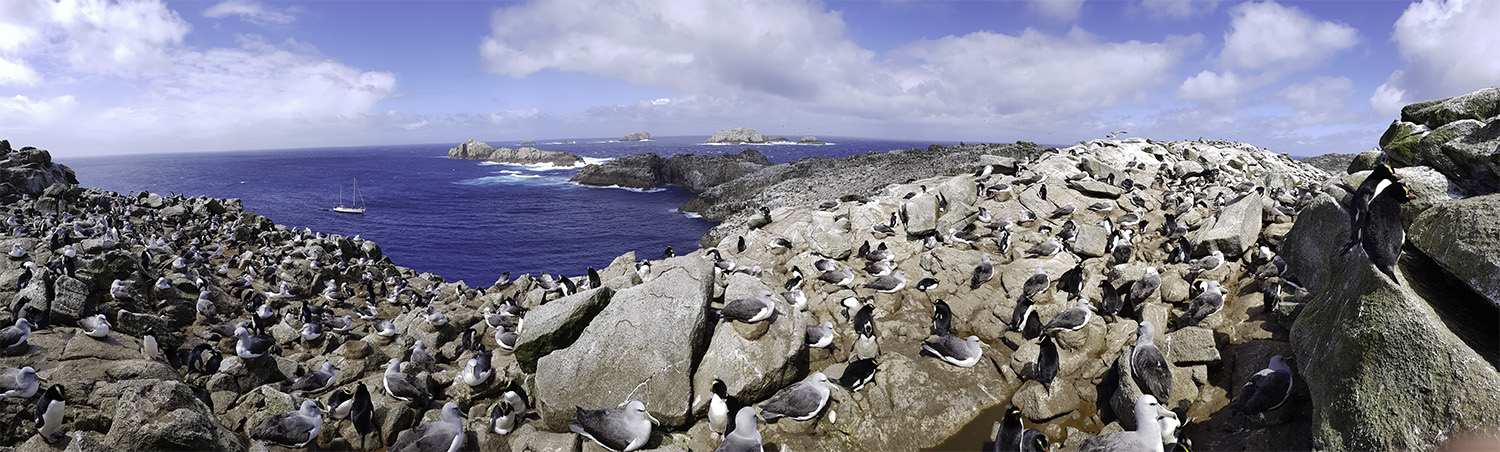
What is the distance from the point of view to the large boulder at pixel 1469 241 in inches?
236

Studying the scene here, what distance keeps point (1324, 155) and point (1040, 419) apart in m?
114

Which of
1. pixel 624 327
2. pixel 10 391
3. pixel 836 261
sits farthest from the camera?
pixel 836 261

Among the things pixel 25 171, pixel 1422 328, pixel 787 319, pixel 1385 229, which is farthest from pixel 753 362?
pixel 25 171

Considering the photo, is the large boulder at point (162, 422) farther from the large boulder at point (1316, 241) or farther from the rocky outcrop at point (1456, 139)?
the rocky outcrop at point (1456, 139)

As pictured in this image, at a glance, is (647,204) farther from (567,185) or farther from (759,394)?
(759,394)

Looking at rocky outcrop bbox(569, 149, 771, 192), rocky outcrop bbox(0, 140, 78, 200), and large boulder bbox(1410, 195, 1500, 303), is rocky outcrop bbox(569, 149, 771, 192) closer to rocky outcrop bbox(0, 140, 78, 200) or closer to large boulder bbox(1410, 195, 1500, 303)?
rocky outcrop bbox(0, 140, 78, 200)

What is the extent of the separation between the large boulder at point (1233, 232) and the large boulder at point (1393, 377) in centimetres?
915

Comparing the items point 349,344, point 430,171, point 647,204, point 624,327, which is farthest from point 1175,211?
point 430,171

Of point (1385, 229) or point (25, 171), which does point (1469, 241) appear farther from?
point (25, 171)

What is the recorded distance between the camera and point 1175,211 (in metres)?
19.7

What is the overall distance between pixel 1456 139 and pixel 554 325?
17120 millimetres

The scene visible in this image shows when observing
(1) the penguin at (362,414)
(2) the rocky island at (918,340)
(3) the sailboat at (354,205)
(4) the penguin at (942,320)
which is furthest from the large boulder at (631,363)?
(3) the sailboat at (354,205)

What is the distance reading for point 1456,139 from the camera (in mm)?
8836

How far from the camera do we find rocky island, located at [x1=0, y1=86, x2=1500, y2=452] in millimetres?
6832
